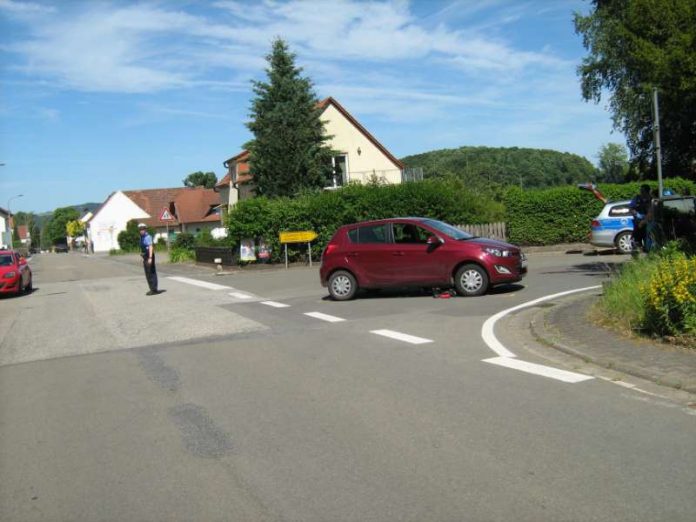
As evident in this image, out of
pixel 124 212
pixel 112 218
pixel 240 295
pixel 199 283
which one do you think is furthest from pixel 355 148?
pixel 112 218

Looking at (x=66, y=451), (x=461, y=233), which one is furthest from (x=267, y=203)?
(x=66, y=451)

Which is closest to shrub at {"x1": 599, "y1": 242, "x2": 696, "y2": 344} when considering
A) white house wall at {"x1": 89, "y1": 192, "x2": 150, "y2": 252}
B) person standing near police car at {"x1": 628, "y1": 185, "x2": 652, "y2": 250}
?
person standing near police car at {"x1": 628, "y1": 185, "x2": 652, "y2": 250}

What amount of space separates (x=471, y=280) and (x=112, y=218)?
84.7 metres

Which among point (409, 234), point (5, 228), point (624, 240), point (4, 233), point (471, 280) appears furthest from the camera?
point (5, 228)

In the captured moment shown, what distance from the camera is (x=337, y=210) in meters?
25.7

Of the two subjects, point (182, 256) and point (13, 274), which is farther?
point (182, 256)

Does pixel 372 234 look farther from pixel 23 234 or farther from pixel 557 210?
pixel 23 234

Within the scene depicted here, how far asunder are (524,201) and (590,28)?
→ 1364 cm

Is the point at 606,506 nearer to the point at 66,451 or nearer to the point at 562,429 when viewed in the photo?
the point at 562,429

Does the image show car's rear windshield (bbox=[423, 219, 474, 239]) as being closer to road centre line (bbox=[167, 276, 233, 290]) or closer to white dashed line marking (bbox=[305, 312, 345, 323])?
white dashed line marking (bbox=[305, 312, 345, 323])

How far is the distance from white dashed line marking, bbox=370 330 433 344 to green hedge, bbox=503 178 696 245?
57.1 ft

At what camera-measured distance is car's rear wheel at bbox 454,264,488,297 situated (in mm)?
13008

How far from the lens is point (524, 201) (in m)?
25.9

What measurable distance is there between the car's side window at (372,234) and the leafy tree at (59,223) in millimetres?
156770
